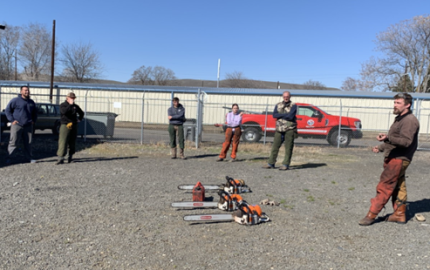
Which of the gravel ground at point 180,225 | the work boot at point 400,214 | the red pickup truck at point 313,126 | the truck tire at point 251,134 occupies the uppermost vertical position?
the red pickup truck at point 313,126

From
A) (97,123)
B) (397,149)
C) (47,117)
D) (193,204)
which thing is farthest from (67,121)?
(47,117)

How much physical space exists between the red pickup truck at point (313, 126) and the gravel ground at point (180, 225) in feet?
23.2

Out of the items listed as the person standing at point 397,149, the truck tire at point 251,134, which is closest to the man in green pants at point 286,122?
the person standing at point 397,149

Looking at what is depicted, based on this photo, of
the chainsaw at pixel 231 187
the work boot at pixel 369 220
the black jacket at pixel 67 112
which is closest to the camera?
the work boot at pixel 369 220

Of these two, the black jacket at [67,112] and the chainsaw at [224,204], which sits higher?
the black jacket at [67,112]

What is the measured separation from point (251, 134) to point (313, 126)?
8.93ft

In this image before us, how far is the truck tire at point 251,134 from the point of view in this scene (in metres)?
15.2

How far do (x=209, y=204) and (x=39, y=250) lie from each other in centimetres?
226

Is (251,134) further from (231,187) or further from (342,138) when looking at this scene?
(231,187)

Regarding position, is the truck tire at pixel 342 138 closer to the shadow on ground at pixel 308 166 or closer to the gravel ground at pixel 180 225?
the shadow on ground at pixel 308 166

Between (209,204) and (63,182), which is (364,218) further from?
(63,182)

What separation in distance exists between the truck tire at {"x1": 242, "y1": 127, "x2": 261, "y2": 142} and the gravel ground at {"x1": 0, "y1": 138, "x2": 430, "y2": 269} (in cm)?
712

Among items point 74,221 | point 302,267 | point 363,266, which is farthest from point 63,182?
point 363,266

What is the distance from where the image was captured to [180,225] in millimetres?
4301
